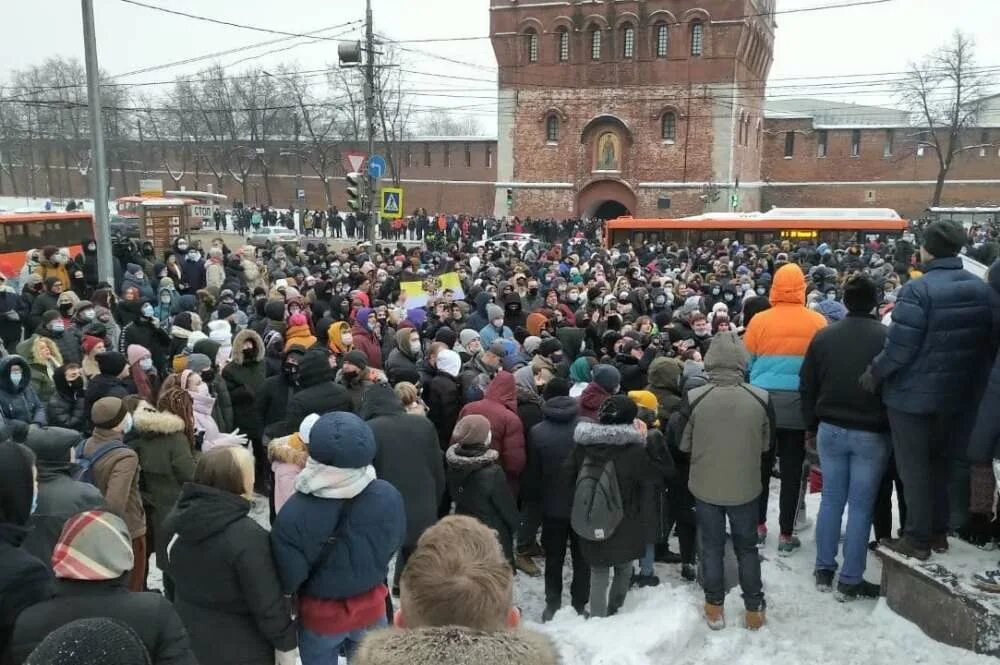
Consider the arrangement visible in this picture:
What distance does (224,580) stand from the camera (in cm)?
319

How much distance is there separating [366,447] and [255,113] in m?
63.3

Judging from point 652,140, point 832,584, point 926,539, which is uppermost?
point 652,140

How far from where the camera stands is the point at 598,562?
4.83 metres

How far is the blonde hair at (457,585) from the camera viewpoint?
193 centimetres

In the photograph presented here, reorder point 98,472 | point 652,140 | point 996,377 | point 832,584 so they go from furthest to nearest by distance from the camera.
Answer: point 652,140
point 832,584
point 98,472
point 996,377

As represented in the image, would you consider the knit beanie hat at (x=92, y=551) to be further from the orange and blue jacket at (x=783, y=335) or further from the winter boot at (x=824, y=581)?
the orange and blue jacket at (x=783, y=335)

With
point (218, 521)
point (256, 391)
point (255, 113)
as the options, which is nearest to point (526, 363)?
point (256, 391)

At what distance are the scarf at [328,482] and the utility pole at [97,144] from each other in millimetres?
9707

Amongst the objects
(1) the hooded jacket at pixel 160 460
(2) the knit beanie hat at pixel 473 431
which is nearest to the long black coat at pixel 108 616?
(1) the hooded jacket at pixel 160 460

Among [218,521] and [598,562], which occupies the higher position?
[218,521]

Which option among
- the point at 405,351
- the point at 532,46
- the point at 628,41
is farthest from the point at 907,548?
the point at 532,46

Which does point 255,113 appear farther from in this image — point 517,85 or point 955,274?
point 955,274

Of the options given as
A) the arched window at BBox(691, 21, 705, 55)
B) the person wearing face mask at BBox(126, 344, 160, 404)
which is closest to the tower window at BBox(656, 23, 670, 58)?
the arched window at BBox(691, 21, 705, 55)

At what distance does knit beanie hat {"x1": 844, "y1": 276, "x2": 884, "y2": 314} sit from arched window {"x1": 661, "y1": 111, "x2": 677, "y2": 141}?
127ft
